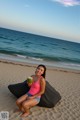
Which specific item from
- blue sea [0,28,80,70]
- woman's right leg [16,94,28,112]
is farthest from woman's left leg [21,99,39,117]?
blue sea [0,28,80,70]

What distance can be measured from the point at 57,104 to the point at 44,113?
1092mm

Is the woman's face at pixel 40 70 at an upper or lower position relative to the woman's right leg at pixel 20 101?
upper

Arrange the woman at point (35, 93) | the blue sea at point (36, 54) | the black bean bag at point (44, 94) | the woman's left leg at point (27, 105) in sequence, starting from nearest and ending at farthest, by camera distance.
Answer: the woman's left leg at point (27, 105) → the woman at point (35, 93) → the black bean bag at point (44, 94) → the blue sea at point (36, 54)

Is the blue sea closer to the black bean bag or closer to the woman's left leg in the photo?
the black bean bag

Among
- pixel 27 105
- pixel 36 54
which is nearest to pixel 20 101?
pixel 27 105

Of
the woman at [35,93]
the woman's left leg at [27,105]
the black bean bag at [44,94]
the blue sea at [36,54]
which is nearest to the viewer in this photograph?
the woman's left leg at [27,105]

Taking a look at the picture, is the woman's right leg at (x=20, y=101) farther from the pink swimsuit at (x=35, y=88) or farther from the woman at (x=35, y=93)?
the pink swimsuit at (x=35, y=88)

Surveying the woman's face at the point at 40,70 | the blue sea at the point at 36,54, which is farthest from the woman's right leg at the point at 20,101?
the blue sea at the point at 36,54

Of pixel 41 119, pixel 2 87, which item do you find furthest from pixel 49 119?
pixel 2 87

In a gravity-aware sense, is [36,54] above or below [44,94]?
below


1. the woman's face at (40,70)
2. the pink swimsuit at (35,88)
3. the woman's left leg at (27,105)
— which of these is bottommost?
the woman's left leg at (27,105)

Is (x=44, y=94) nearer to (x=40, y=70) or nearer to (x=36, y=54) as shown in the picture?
(x=40, y=70)

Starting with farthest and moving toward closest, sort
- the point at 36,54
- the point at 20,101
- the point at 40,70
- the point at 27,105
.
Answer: the point at 36,54
the point at 40,70
the point at 20,101
the point at 27,105

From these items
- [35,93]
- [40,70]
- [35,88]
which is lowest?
[35,93]
